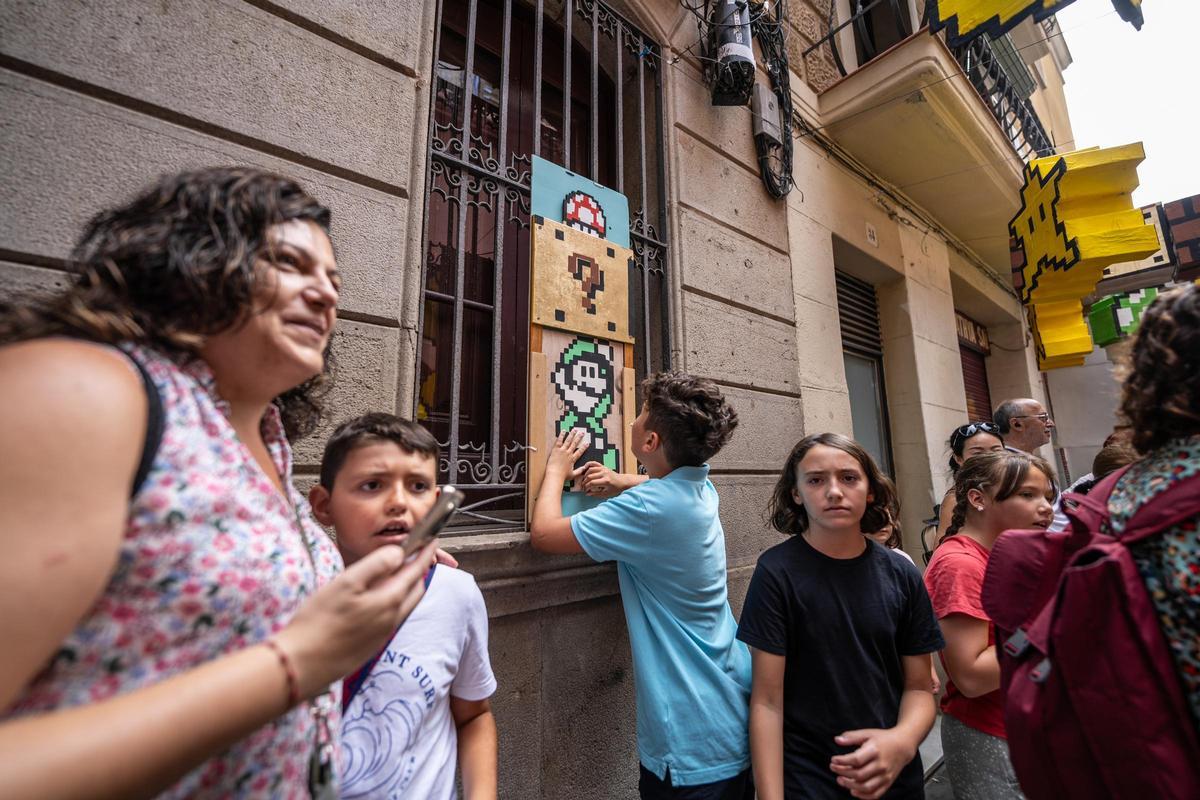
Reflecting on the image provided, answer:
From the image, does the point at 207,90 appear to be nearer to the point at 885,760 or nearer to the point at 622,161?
the point at 622,161

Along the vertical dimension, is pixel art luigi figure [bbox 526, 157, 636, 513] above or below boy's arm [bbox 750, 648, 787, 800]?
above

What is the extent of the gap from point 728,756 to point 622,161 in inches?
126

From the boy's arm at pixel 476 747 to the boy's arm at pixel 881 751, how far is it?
1.08 metres

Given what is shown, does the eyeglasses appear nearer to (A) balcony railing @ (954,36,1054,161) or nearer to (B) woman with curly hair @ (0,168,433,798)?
(A) balcony railing @ (954,36,1054,161)

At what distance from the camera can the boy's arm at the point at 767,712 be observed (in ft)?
5.91

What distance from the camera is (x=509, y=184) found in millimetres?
2768

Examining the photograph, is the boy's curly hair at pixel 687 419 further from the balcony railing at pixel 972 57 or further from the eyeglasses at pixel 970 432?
the balcony railing at pixel 972 57

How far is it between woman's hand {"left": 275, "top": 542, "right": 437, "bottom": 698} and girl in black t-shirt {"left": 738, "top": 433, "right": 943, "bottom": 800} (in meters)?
1.45

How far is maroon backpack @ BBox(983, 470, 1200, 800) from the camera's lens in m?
1.00

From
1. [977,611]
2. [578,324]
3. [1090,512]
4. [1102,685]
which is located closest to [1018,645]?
[1102,685]

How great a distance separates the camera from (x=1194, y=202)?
8102 millimetres

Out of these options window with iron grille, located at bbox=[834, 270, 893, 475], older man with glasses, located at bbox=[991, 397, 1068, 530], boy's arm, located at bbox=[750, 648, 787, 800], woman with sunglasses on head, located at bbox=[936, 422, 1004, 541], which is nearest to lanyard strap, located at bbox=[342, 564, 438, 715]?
boy's arm, located at bbox=[750, 648, 787, 800]

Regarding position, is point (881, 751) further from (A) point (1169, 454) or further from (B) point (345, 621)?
(B) point (345, 621)

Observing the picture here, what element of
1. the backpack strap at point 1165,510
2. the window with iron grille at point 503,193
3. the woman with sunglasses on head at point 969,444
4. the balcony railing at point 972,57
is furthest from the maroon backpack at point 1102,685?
the balcony railing at point 972,57
